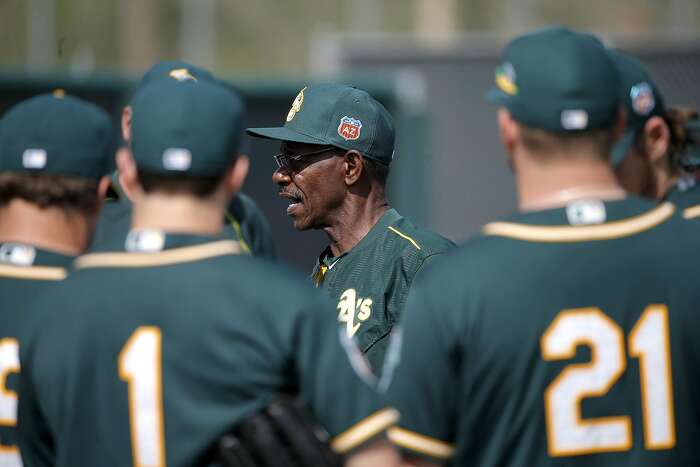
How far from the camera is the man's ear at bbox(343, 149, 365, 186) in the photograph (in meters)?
4.84

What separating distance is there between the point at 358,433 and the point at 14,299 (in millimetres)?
1176

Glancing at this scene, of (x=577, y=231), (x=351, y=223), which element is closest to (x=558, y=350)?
(x=577, y=231)

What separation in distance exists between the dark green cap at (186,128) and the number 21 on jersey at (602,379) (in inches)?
38.1

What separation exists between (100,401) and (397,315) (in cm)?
185

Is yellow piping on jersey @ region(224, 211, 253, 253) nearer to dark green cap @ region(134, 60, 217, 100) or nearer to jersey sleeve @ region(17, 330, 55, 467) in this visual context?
dark green cap @ region(134, 60, 217, 100)

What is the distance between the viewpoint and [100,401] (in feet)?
8.75

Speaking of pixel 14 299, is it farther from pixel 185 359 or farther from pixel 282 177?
pixel 282 177

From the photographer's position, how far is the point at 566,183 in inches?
109

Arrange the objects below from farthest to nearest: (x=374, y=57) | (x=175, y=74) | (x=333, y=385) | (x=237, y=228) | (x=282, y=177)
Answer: (x=374, y=57) → (x=282, y=177) → (x=237, y=228) → (x=175, y=74) → (x=333, y=385)

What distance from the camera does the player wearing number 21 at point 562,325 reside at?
8.81 ft

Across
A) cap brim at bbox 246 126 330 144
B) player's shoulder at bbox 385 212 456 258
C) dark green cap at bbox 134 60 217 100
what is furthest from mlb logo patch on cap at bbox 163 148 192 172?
cap brim at bbox 246 126 330 144

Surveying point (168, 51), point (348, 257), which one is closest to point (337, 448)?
point (348, 257)

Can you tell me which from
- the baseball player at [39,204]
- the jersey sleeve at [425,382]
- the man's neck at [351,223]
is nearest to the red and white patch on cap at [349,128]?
the man's neck at [351,223]

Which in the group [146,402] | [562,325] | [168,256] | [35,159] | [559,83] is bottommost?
[146,402]
